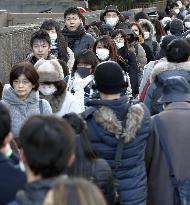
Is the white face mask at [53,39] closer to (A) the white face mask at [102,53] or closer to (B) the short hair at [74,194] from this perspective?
(A) the white face mask at [102,53]

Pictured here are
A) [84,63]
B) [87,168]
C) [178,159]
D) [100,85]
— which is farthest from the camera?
[84,63]

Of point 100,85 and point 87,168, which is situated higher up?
point 100,85

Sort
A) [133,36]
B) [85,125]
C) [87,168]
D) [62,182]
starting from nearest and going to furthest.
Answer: [62,182], [87,168], [85,125], [133,36]

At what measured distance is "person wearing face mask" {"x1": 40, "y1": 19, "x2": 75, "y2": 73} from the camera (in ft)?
30.4

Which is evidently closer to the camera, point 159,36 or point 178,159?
point 178,159

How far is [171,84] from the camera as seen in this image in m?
5.53

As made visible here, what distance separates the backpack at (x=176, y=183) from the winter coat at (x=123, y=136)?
336 mm

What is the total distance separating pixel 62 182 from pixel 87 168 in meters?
1.31

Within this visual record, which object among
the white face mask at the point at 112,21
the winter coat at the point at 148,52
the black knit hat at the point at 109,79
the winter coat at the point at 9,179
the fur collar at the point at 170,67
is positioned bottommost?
the winter coat at the point at 148,52

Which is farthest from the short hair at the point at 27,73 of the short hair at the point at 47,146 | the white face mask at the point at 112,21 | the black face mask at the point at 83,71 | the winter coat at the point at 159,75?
the white face mask at the point at 112,21

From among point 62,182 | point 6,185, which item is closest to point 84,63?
point 6,185

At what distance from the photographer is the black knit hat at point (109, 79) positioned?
4.98 meters

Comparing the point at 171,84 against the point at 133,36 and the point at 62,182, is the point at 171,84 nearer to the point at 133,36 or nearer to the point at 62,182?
the point at 62,182

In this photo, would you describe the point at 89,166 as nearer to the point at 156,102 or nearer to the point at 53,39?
the point at 156,102
